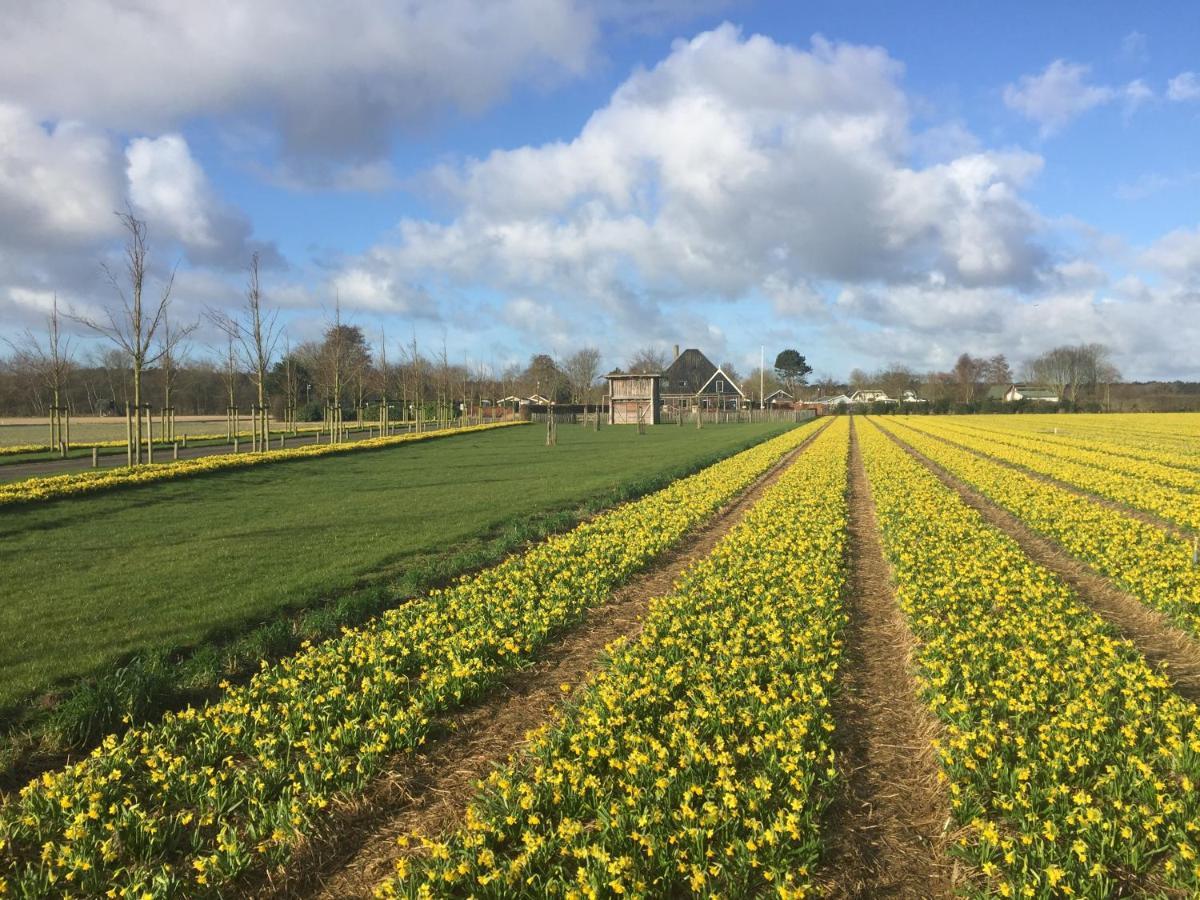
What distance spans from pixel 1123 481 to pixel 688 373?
85.7 m

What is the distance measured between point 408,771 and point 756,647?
3752mm

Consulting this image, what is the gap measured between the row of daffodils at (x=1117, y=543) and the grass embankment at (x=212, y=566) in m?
9.74

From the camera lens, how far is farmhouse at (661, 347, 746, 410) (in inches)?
3994

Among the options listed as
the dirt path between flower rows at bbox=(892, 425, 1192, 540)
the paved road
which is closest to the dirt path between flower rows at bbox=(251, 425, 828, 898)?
the dirt path between flower rows at bbox=(892, 425, 1192, 540)

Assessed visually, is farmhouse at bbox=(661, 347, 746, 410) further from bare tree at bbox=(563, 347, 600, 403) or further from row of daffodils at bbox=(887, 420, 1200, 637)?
row of daffodils at bbox=(887, 420, 1200, 637)

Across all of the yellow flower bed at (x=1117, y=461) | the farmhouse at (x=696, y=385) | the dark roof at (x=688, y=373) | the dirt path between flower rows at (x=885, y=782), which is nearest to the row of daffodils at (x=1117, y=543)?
the dirt path between flower rows at (x=885, y=782)

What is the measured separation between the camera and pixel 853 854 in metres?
4.30

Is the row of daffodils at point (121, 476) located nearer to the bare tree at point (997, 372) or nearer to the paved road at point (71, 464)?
the paved road at point (71, 464)

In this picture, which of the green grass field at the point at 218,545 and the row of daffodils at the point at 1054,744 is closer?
the row of daffodils at the point at 1054,744

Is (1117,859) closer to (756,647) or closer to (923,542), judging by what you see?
(756,647)

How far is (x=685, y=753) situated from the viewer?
5188mm

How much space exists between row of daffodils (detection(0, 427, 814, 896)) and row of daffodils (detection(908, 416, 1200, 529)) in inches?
618

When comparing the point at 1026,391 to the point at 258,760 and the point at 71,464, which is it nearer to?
the point at 71,464

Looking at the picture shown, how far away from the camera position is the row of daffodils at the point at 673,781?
155 inches
